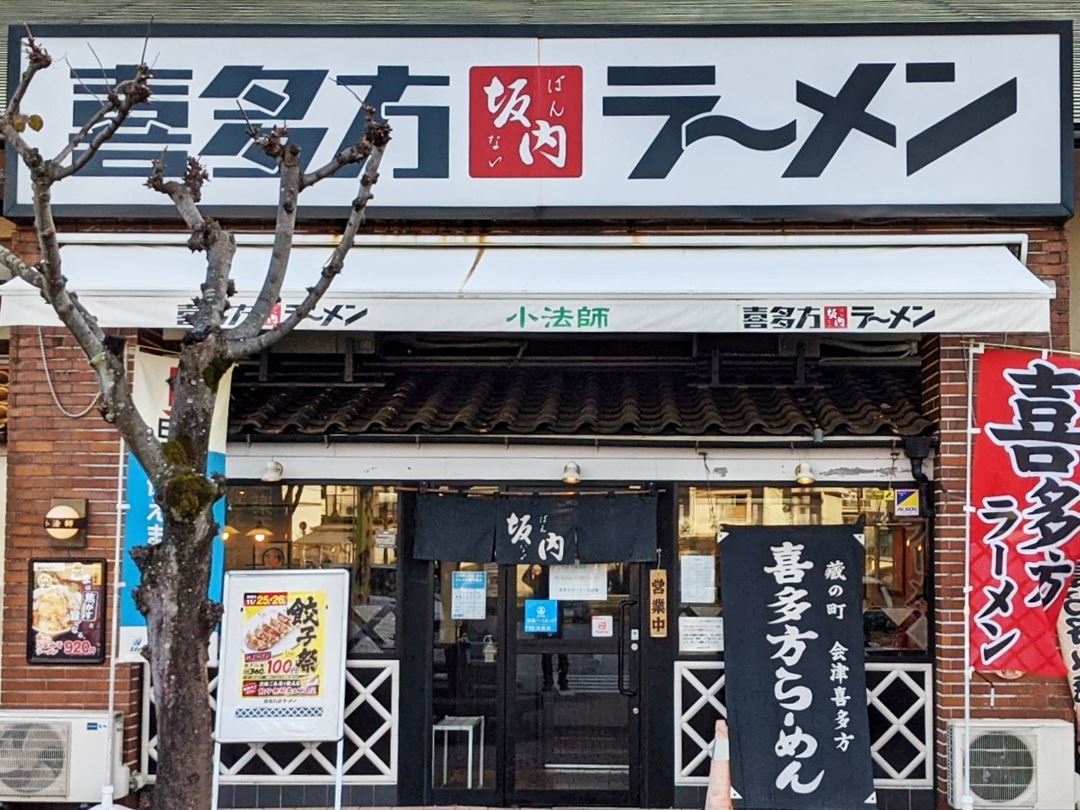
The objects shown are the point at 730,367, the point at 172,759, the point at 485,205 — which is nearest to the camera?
the point at 172,759

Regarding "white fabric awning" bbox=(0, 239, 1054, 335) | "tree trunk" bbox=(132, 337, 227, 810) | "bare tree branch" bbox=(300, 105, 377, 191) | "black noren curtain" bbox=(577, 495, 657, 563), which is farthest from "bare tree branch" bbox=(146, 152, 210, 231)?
"black noren curtain" bbox=(577, 495, 657, 563)

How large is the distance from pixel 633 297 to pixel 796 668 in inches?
120

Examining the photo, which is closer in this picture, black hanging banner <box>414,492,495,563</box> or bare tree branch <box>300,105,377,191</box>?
bare tree branch <box>300,105,377,191</box>

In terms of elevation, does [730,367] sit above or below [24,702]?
above

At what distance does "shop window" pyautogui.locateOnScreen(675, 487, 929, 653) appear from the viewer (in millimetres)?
8578

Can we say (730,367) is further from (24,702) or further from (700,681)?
(24,702)

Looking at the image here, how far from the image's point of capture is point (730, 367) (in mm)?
9492

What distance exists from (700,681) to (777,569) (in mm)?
1072

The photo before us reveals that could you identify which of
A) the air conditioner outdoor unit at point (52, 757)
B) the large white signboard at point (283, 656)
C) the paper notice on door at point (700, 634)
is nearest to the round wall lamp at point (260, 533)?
the large white signboard at point (283, 656)

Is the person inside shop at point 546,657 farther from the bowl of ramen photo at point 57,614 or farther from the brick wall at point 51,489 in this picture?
the bowl of ramen photo at point 57,614

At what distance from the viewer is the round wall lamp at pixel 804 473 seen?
8391 mm

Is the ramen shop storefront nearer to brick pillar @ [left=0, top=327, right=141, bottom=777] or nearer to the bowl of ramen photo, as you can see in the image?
brick pillar @ [left=0, top=327, right=141, bottom=777]

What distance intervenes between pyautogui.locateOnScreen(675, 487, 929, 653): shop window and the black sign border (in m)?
4.31

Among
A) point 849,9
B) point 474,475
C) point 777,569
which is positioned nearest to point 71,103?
point 474,475
